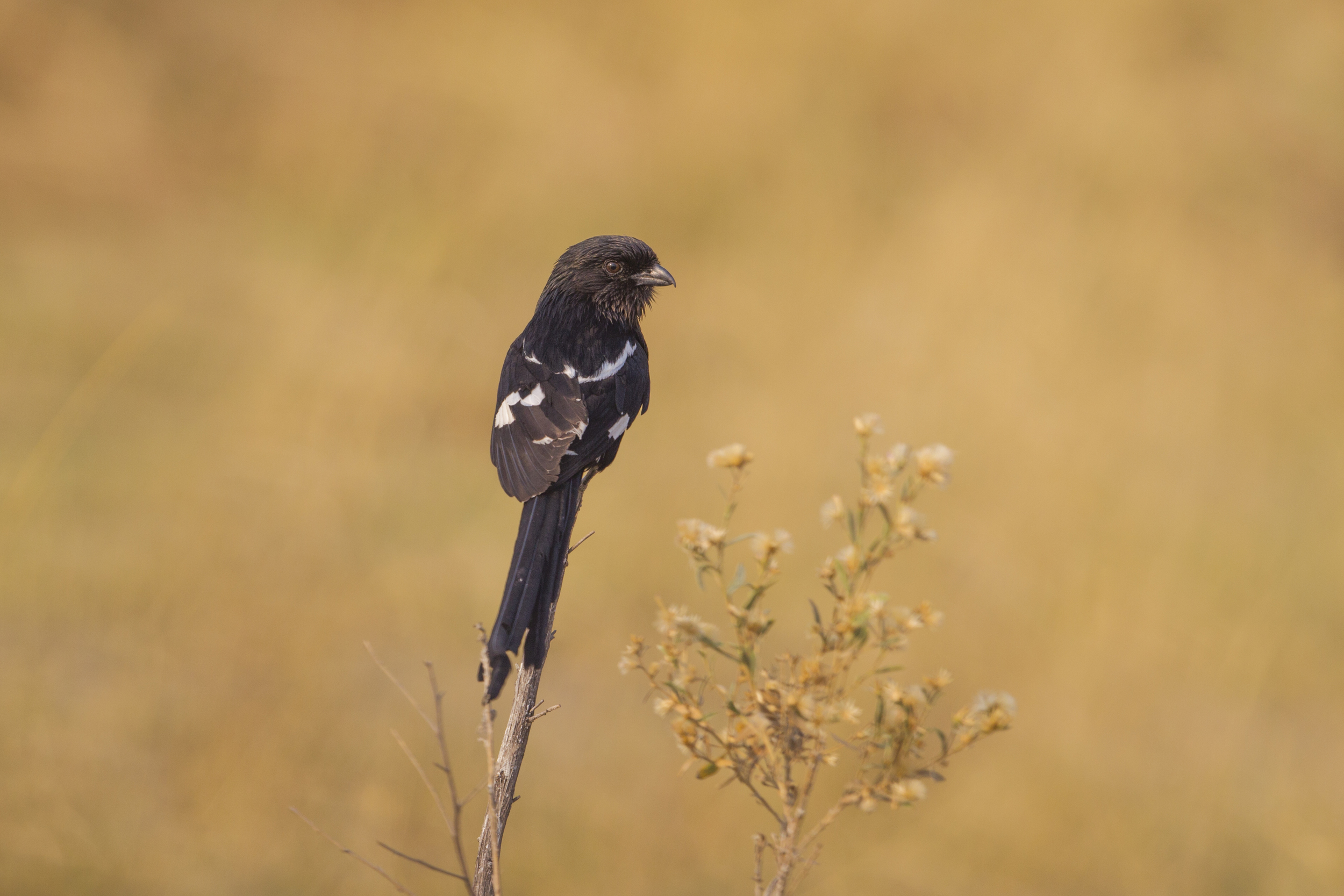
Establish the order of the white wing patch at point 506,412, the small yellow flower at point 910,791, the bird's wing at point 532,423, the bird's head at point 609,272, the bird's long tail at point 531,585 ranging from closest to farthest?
the small yellow flower at point 910,791 < the bird's long tail at point 531,585 < the bird's wing at point 532,423 < the white wing patch at point 506,412 < the bird's head at point 609,272

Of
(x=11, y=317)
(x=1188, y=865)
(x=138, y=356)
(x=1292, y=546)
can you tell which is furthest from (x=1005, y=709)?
(x=11, y=317)

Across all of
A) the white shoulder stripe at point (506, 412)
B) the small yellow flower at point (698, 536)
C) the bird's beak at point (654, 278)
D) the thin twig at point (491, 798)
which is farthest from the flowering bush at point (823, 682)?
the bird's beak at point (654, 278)

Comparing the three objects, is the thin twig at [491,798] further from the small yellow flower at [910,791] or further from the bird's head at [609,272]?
the bird's head at [609,272]

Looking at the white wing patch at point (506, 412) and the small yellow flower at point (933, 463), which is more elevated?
the white wing patch at point (506, 412)

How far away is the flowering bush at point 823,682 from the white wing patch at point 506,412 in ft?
5.23

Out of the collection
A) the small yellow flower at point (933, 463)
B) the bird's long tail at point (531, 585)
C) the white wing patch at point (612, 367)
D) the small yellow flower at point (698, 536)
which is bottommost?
the small yellow flower at point (698, 536)

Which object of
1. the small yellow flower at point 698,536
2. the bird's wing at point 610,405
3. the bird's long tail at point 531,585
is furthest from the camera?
the bird's wing at point 610,405

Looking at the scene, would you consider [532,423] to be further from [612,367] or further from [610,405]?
[612,367]

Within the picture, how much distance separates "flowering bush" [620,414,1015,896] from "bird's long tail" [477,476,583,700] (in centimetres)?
42

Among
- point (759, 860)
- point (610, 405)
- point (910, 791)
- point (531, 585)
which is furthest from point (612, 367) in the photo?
point (910, 791)

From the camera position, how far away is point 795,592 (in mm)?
5793

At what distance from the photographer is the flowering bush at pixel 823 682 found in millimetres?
1015

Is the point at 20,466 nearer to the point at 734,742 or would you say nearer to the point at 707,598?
the point at 707,598

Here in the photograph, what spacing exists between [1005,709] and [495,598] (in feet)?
15.3
